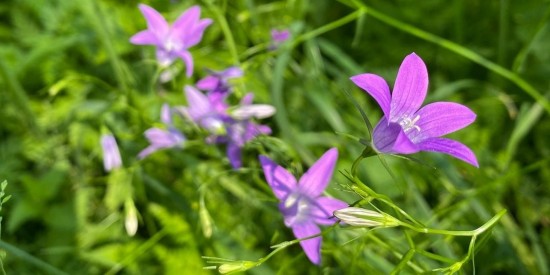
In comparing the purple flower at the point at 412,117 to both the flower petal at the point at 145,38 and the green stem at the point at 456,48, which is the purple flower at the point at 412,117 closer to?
the green stem at the point at 456,48

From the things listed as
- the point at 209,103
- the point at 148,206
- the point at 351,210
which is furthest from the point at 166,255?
the point at 351,210

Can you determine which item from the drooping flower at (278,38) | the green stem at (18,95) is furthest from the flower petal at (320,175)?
the green stem at (18,95)

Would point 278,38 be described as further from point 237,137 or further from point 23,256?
point 23,256

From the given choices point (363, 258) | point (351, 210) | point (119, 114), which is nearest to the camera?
point (351, 210)

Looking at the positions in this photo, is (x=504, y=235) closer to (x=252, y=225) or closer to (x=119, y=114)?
(x=252, y=225)

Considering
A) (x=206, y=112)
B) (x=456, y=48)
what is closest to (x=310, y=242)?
(x=206, y=112)

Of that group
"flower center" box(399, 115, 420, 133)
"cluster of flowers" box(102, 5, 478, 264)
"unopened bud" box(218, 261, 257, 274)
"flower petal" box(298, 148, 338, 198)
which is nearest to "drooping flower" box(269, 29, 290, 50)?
"cluster of flowers" box(102, 5, 478, 264)

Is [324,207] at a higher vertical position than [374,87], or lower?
lower
